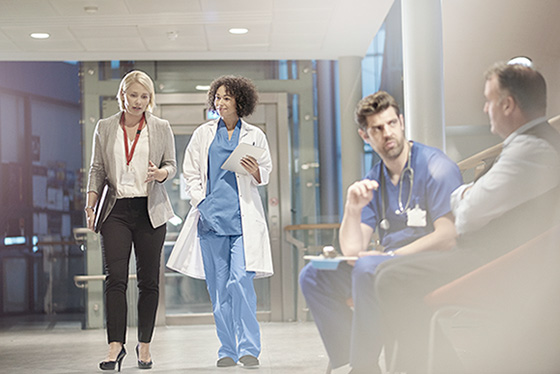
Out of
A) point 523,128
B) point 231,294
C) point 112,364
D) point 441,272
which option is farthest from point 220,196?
point 523,128

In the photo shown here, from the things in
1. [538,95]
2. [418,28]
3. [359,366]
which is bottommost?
[359,366]

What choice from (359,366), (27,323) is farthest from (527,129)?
(27,323)

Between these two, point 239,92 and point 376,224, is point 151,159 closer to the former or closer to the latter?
point 239,92

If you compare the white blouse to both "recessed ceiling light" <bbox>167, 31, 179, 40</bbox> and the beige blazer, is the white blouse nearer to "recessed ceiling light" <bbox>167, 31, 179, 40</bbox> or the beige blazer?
the beige blazer

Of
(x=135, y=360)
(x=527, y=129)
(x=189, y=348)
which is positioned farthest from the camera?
(x=189, y=348)

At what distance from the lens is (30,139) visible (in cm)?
726

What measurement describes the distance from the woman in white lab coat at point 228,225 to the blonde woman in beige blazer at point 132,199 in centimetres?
17

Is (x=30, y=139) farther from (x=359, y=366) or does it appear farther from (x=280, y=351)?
(x=359, y=366)

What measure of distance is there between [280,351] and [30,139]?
417 cm

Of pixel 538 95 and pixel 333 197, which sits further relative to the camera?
pixel 333 197

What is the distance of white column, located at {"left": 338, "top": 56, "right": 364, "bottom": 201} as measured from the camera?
622 cm

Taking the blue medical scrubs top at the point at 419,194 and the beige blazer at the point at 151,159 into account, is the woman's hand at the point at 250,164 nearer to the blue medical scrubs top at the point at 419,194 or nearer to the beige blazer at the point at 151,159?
the beige blazer at the point at 151,159

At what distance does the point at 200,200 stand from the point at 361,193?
180 cm

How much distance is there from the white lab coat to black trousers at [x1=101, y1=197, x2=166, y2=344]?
16 cm
